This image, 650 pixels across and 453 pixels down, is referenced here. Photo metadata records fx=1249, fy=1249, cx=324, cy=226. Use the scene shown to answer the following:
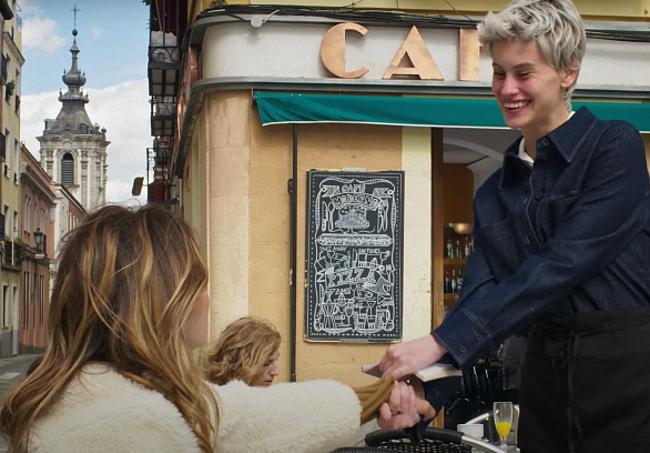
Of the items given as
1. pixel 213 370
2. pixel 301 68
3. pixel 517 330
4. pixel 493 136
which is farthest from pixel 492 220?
pixel 493 136

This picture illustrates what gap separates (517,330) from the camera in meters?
2.76

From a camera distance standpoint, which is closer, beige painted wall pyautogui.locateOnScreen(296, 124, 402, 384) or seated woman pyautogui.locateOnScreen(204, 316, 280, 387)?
seated woman pyautogui.locateOnScreen(204, 316, 280, 387)

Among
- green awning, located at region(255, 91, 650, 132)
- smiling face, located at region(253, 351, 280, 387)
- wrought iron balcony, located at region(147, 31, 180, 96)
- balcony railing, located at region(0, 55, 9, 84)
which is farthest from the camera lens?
balcony railing, located at region(0, 55, 9, 84)

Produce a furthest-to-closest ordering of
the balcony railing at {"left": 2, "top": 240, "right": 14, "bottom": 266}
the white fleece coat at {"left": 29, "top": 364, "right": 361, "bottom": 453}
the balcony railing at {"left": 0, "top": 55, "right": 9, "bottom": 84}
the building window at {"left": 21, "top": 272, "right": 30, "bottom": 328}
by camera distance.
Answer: the building window at {"left": 21, "top": 272, "right": 30, "bottom": 328}, the balcony railing at {"left": 2, "top": 240, "right": 14, "bottom": 266}, the balcony railing at {"left": 0, "top": 55, "right": 9, "bottom": 84}, the white fleece coat at {"left": 29, "top": 364, "right": 361, "bottom": 453}

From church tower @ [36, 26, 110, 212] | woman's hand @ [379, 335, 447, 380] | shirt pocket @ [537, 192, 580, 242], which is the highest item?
church tower @ [36, 26, 110, 212]

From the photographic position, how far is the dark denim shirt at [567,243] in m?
2.67

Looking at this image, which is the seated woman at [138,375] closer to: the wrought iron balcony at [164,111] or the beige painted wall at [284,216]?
the beige painted wall at [284,216]

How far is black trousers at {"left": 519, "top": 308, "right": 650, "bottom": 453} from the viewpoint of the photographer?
264cm

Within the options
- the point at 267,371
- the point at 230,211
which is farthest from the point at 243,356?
the point at 230,211

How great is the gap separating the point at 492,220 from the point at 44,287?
69.6m

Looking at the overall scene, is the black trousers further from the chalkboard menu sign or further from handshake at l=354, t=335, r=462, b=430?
the chalkboard menu sign

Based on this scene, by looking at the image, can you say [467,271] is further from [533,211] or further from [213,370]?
[213,370]

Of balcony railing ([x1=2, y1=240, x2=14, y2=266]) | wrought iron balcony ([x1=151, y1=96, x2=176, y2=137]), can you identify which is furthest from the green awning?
balcony railing ([x1=2, y1=240, x2=14, y2=266])

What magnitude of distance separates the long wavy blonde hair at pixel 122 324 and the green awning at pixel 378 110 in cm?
827
